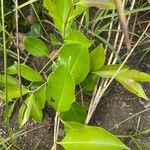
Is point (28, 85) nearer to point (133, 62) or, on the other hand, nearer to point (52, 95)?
point (52, 95)

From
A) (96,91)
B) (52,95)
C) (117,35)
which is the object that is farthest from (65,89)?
(117,35)

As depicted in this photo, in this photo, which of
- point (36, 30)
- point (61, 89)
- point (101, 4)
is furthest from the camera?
Answer: point (36, 30)

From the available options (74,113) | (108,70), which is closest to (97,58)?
(108,70)

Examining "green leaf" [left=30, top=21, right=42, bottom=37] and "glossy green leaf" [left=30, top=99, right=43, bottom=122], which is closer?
"glossy green leaf" [left=30, top=99, right=43, bottom=122]

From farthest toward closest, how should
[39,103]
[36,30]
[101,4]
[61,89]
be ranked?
[36,30]
[39,103]
[61,89]
[101,4]

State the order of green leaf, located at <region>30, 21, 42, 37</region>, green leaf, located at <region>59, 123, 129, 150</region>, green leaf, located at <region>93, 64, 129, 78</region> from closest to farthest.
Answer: green leaf, located at <region>59, 123, 129, 150</region>
green leaf, located at <region>93, 64, 129, 78</region>
green leaf, located at <region>30, 21, 42, 37</region>

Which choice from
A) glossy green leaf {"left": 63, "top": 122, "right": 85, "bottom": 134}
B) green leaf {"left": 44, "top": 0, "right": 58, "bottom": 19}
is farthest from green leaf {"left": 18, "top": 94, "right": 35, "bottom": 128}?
green leaf {"left": 44, "top": 0, "right": 58, "bottom": 19}

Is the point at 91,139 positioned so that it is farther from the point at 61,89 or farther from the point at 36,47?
the point at 36,47

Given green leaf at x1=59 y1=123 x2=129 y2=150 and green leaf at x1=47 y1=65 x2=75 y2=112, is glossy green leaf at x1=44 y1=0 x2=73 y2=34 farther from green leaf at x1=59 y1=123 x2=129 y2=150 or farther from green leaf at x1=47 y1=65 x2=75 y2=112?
green leaf at x1=59 y1=123 x2=129 y2=150
